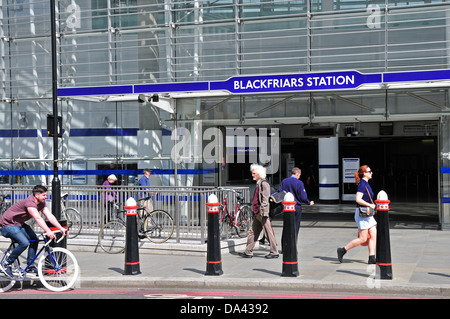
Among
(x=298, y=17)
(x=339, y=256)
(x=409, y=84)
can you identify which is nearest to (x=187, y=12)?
(x=298, y=17)

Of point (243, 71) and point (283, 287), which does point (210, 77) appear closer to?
point (243, 71)

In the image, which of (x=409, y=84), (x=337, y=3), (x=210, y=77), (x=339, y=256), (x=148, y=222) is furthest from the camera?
(x=210, y=77)

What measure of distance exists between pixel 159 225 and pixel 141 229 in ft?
1.38

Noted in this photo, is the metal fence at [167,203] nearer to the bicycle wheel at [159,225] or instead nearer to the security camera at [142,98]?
the bicycle wheel at [159,225]

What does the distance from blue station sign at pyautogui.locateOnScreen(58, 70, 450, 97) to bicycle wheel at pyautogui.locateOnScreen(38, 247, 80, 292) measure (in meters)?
7.26

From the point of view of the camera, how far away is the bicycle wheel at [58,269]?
892cm

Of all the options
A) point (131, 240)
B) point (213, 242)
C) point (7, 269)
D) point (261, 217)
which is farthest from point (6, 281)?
point (261, 217)

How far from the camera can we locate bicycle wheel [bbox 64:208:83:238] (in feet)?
43.4

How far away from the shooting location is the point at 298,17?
56.1ft

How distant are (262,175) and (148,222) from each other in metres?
2.63

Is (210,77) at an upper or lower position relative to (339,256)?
upper

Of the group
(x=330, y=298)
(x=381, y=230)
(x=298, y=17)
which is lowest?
(x=330, y=298)

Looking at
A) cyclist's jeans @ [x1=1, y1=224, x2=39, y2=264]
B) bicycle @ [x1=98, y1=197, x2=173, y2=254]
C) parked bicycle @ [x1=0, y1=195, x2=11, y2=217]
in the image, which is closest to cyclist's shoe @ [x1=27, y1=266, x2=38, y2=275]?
cyclist's jeans @ [x1=1, y1=224, x2=39, y2=264]

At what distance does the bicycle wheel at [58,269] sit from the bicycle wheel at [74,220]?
4132mm
